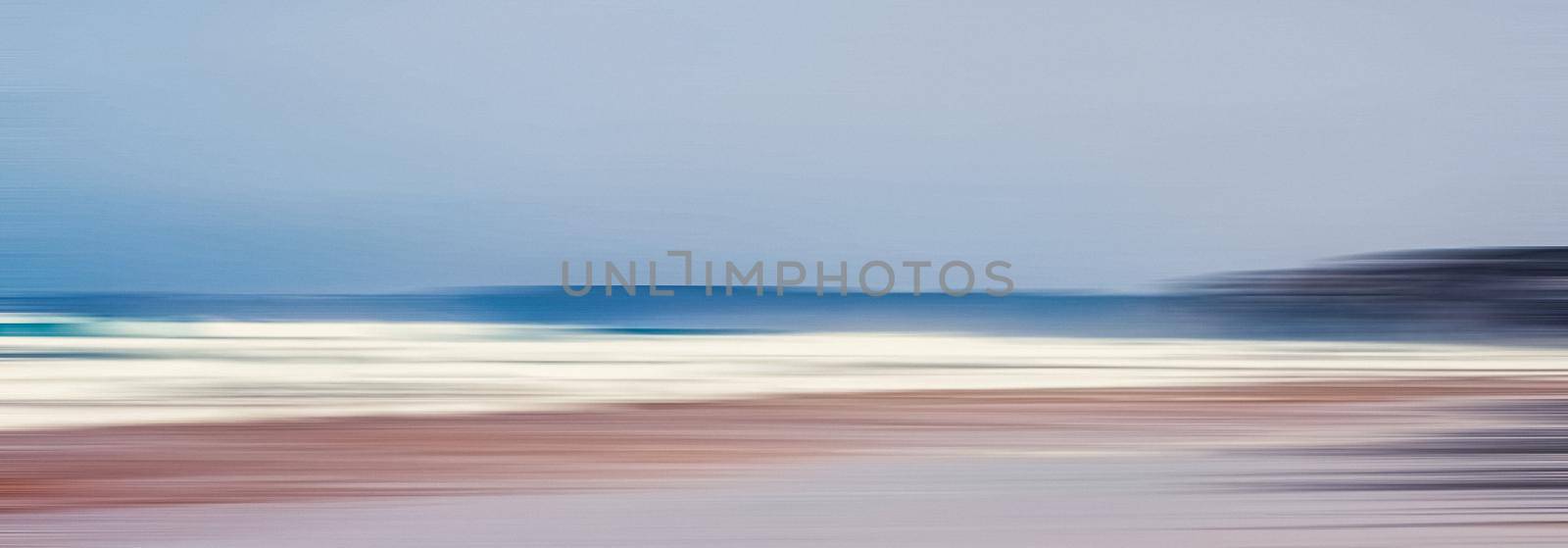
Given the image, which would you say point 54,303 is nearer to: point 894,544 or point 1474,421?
point 894,544

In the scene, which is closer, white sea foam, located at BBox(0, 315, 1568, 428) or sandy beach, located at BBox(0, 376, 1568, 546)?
sandy beach, located at BBox(0, 376, 1568, 546)

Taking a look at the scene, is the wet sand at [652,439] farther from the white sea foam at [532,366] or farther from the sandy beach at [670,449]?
the white sea foam at [532,366]

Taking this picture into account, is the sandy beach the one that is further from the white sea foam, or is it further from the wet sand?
the white sea foam

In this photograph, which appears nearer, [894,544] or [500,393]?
[894,544]

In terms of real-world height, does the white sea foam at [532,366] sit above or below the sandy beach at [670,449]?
above

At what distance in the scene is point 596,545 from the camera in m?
1.35

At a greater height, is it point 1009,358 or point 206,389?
point 1009,358

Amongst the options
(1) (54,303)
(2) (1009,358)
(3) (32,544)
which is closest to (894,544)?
(3) (32,544)

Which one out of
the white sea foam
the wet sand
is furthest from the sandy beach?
the white sea foam

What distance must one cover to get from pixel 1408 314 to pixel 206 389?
321 centimetres

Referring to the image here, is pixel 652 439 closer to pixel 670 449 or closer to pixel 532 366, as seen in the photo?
pixel 670 449

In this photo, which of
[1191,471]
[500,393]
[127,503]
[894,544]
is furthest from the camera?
[500,393]

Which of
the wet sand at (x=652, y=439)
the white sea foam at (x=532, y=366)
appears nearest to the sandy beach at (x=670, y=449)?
the wet sand at (x=652, y=439)

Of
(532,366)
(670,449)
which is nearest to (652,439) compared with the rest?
(670,449)
